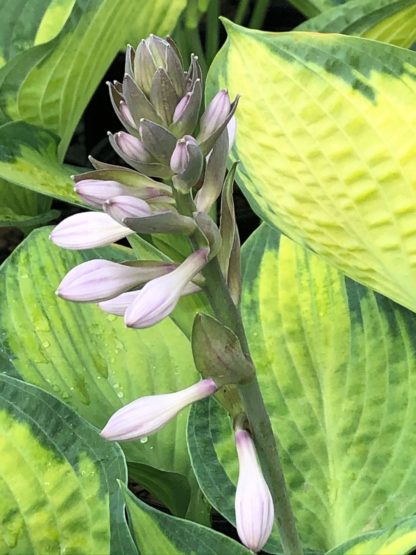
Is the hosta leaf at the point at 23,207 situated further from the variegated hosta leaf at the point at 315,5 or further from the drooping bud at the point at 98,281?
the drooping bud at the point at 98,281

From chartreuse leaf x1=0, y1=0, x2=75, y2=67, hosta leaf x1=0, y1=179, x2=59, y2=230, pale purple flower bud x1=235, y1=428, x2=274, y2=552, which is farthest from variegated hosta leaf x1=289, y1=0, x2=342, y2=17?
pale purple flower bud x1=235, y1=428, x2=274, y2=552

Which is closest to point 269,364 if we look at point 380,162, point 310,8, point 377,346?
point 377,346

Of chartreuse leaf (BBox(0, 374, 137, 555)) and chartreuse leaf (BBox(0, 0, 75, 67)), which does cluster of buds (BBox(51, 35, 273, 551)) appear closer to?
chartreuse leaf (BBox(0, 374, 137, 555))

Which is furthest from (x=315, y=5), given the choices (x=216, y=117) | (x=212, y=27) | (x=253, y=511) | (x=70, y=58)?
(x=253, y=511)

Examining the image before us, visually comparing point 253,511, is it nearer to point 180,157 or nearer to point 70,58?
point 180,157

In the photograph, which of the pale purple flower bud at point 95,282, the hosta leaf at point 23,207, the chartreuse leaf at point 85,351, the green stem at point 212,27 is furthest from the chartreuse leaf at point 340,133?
Answer: the green stem at point 212,27
